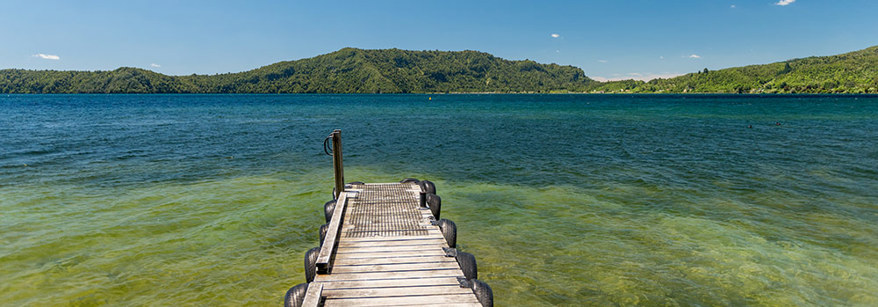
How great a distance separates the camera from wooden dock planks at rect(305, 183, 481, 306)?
271 inches

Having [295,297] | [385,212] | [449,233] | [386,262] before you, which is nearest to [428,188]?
[385,212]

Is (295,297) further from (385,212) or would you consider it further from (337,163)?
(337,163)

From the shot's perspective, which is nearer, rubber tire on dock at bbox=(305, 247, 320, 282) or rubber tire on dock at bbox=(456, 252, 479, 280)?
rubber tire on dock at bbox=(456, 252, 479, 280)

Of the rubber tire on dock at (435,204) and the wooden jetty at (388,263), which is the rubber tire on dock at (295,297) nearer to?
the wooden jetty at (388,263)

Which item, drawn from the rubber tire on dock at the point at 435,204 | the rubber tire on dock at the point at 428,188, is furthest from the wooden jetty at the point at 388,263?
the rubber tire on dock at the point at 428,188

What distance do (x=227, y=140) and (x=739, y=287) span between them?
38977 mm

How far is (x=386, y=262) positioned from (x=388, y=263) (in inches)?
2.6

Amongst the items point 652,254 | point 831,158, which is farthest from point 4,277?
point 831,158

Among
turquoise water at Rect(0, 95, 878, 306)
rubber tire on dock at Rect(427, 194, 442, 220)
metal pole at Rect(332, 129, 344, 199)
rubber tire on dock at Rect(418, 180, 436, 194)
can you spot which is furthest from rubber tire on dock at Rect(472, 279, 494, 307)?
metal pole at Rect(332, 129, 344, 199)

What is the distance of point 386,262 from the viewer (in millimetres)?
8281

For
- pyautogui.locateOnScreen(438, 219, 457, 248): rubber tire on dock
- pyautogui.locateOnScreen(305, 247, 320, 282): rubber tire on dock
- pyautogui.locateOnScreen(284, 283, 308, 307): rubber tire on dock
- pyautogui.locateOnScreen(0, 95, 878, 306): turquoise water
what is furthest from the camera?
pyautogui.locateOnScreen(438, 219, 457, 248): rubber tire on dock

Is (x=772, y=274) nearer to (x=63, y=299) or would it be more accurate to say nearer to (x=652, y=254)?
(x=652, y=254)

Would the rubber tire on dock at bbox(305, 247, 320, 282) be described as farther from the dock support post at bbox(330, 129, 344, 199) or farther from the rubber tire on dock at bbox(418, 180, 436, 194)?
the rubber tire on dock at bbox(418, 180, 436, 194)

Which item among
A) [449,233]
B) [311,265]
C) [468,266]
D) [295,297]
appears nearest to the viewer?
[295,297]
